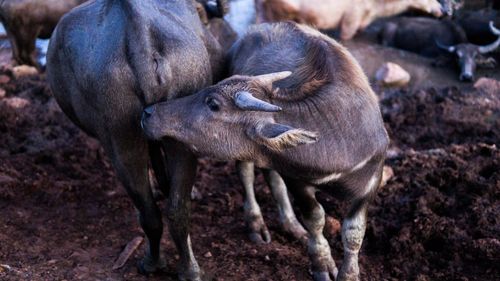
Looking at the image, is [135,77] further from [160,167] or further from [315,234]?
[315,234]

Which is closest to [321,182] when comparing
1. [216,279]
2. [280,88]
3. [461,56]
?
[280,88]

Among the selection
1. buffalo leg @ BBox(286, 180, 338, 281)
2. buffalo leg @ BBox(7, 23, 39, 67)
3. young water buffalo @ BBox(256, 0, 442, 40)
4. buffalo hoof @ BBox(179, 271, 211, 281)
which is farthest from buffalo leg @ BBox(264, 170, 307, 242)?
buffalo leg @ BBox(7, 23, 39, 67)

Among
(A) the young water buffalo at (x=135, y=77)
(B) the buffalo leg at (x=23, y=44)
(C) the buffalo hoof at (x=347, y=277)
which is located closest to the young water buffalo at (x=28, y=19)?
(B) the buffalo leg at (x=23, y=44)

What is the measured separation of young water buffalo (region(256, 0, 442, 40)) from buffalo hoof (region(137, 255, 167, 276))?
5583 millimetres

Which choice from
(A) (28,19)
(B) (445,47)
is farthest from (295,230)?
(B) (445,47)

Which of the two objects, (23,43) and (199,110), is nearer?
(199,110)

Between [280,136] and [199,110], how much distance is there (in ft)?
1.75

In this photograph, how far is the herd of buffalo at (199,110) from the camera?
358 centimetres

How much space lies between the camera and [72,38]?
12.8 feet

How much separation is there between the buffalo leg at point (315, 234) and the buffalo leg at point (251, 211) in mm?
622

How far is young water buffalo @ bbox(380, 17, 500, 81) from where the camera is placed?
9945 millimetres

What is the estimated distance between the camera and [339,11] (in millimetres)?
9992

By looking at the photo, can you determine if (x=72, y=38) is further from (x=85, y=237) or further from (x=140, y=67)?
(x=85, y=237)

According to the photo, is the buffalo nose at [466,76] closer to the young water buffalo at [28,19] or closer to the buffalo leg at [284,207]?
the buffalo leg at [284,207]
